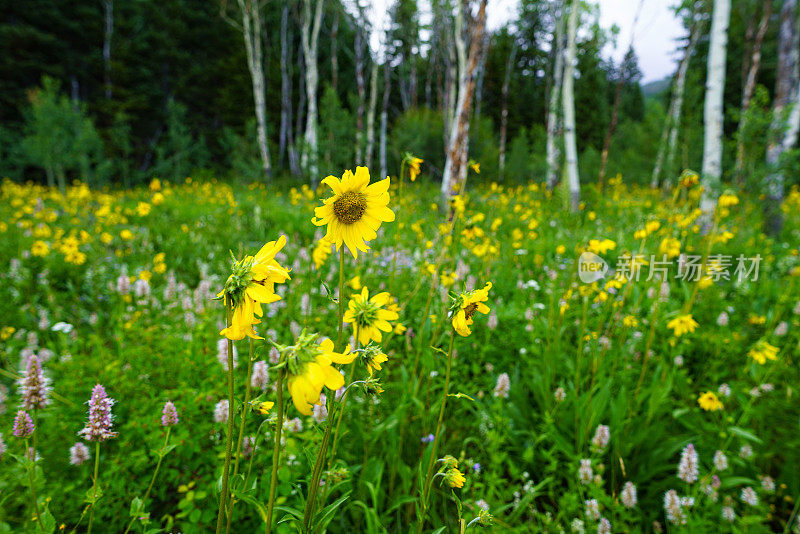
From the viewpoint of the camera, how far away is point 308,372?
1.93 feet

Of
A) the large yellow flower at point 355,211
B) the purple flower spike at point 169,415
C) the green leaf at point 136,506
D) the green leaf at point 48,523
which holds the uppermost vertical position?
the large yellow flower at point 355,211

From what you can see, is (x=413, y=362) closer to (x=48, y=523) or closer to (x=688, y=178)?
(x=48, y=523)

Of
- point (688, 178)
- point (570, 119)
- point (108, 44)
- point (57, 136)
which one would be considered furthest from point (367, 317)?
point (108, 44)

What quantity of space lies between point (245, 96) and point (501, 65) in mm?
14847

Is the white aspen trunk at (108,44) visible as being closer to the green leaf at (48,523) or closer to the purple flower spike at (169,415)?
the purple flower spike at (169,415)

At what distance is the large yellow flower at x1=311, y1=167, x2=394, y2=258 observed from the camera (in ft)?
2.88

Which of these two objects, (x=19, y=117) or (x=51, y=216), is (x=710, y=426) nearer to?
(x=51, y=216)

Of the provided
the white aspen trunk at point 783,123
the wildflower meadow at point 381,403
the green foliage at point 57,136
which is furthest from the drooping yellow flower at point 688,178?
the green foliage at point 57,136

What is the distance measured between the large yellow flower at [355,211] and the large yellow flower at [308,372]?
0.33 m

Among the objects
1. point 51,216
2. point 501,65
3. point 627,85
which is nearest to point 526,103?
point 501,65

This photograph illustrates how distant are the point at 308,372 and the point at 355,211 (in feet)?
1.41

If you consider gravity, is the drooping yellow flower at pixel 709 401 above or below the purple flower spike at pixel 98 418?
below

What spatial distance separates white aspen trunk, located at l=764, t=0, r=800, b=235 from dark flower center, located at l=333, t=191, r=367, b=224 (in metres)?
6.67

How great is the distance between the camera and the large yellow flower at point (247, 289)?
67cm
